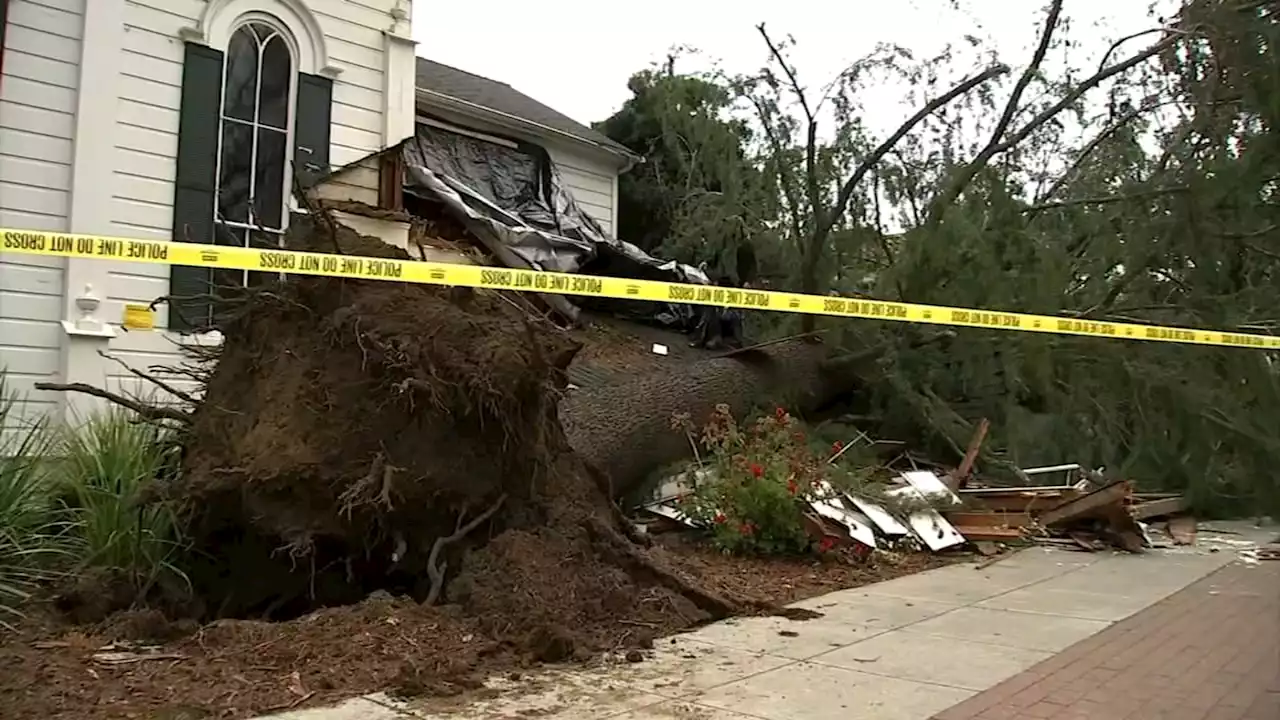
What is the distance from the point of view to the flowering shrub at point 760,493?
830 cm

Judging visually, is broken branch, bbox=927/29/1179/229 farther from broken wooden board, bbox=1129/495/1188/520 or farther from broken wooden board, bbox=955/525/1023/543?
broken wooden board, bbox=1129/495/1188/520

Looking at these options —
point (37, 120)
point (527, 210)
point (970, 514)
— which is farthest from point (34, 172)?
point (970, 514)

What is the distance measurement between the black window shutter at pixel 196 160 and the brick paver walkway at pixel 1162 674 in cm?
729

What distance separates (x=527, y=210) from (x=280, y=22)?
407cm

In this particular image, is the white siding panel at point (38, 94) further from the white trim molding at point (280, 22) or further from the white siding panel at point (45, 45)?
the white trim molding at point (280, 22)

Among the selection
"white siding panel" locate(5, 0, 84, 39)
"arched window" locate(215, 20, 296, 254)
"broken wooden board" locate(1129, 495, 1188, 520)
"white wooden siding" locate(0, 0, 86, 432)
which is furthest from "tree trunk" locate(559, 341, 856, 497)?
"white siding panel" locate(5, 0, 84, 39)

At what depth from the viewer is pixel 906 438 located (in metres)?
11.8

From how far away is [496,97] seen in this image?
16.9 metres

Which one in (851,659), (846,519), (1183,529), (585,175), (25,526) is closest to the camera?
(851,659)

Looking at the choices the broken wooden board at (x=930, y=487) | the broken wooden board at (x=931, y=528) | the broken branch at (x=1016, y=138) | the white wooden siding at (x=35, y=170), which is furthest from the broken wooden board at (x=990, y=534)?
the white wooden siding at (x=35, y=170)

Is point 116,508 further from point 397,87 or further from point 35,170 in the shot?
point 397,87

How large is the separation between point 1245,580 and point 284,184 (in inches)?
352

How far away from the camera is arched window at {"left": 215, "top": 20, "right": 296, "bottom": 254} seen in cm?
973

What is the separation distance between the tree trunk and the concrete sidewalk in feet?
7.48
